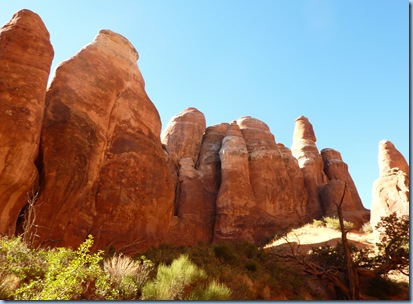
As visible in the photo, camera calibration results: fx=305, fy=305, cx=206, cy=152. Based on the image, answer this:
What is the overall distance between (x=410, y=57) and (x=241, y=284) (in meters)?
8.74

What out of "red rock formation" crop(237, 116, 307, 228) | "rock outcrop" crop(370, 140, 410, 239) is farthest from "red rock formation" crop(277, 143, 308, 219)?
"rock outcrop" crop(370, 140, 410, 239)

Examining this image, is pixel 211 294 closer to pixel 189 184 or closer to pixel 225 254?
pixel 225 254

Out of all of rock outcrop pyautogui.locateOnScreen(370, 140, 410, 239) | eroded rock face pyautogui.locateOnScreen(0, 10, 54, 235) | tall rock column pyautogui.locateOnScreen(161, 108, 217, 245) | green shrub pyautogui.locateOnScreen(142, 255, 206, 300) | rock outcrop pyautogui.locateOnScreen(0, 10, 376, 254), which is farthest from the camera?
tall rock column pyautogui.locateOnScreen(161, 108, 217, 245)

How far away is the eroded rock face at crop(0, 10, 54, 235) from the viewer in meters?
10.3

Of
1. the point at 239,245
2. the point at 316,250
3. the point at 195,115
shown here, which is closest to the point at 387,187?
the point at 316,250

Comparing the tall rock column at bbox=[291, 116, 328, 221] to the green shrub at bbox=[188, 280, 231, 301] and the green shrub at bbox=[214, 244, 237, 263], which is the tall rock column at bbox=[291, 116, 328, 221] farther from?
the green shrub at bbox=[188, 280, 231, 301]

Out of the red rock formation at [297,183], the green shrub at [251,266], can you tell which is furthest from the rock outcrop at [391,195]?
the red rock formation at [297,183]

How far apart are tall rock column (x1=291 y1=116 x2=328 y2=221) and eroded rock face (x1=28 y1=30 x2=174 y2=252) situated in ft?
70.7

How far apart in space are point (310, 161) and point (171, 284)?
112 feet

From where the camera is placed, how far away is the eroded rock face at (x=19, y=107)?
10.3 m

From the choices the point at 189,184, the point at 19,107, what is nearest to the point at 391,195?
the point at 189,184

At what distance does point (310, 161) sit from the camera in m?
38.8

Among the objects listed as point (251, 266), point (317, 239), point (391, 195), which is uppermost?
point (391, 195)

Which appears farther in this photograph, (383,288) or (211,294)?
(383,288)
